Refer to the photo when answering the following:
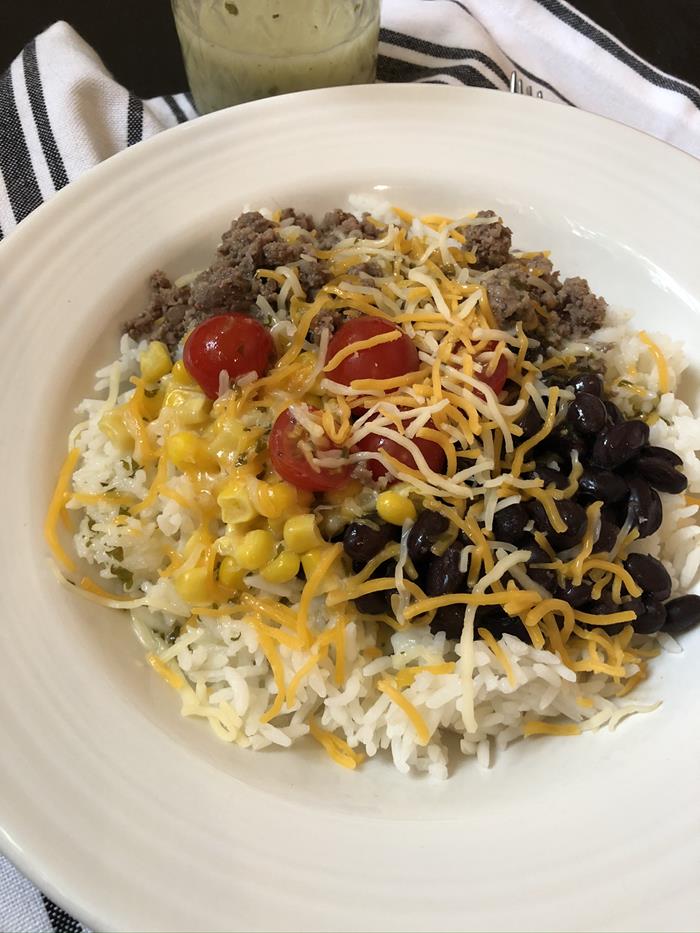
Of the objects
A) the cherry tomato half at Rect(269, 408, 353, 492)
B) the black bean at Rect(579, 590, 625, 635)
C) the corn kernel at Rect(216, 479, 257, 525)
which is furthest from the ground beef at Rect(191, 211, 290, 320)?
the black bean at Rect(579, 590, 625, 635)

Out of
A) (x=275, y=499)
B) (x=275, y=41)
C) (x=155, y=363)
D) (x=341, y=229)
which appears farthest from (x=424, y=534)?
(x=275, y=41)

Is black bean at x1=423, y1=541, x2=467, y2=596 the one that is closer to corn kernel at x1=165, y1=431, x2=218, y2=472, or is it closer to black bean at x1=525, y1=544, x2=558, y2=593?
black bean at x1=525, y1=544, x2=558, y2=593

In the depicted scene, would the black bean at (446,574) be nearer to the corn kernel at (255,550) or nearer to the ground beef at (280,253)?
the corn kernel at (255,550)

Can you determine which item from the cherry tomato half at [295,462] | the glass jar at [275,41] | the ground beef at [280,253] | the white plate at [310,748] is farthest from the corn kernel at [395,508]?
the glass jar at [275,41]

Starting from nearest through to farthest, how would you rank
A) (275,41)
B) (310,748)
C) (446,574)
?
(446,574), (310,748), (275,41)

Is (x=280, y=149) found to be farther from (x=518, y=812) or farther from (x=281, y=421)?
(x=518, y=812)

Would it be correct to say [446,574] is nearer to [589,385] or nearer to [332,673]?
A: [332,673]
